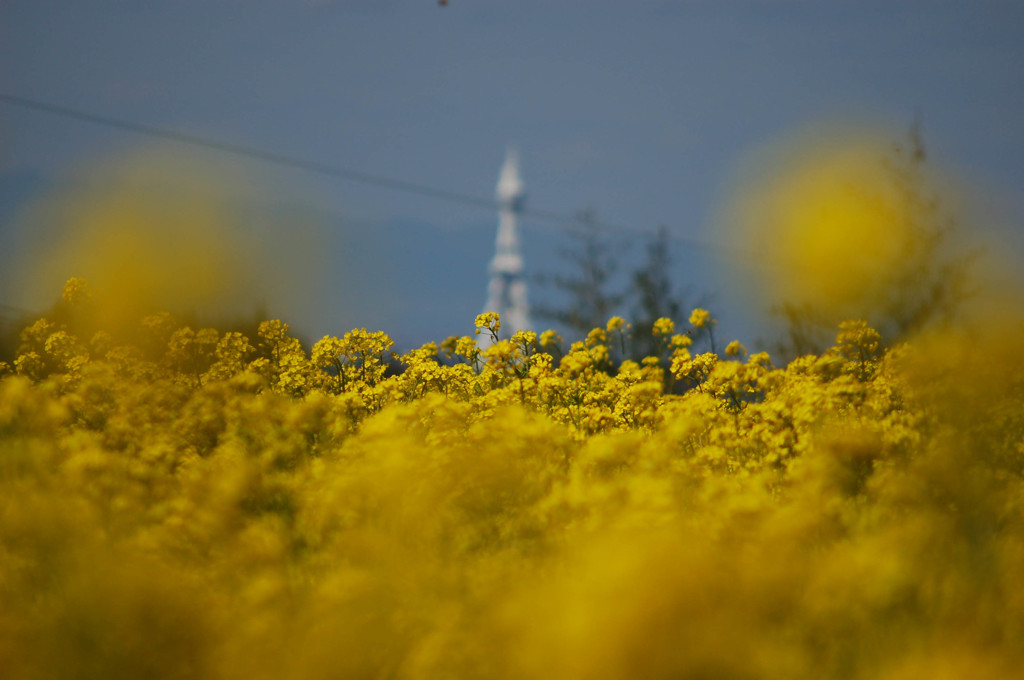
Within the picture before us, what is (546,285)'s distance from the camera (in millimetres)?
17406

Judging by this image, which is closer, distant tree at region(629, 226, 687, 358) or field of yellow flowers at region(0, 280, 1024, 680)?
field of yellow flowers at region(0, 280, 1024, 680)

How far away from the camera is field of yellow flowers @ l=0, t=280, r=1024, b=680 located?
1.72m

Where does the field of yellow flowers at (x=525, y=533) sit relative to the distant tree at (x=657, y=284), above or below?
below

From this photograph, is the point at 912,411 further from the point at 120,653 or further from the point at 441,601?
the point at 120,653

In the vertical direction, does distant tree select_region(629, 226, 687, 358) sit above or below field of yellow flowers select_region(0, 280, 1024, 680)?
above

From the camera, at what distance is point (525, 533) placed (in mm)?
2463

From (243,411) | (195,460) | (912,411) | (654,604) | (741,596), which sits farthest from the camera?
(912,411)

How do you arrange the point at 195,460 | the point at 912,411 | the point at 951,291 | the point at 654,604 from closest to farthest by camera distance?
the point at 654,604 → the point at 195,460 → the point at 912,411 → the point at 951,291

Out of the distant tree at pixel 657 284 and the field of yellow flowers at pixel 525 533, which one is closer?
the field of yellow flowers at pixel 525 533

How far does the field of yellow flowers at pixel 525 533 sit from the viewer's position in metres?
1.72

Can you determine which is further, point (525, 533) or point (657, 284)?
point (657, 284)

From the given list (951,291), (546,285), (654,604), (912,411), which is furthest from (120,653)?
(546,285)

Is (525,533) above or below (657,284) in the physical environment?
below

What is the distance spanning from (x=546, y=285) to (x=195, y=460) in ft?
47.9
